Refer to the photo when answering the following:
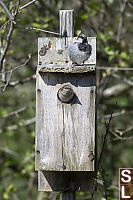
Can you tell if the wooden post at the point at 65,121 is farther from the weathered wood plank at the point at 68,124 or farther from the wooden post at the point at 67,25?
the wooden post at the point at 67,25

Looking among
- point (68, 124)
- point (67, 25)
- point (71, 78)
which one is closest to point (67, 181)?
point (68, 124)

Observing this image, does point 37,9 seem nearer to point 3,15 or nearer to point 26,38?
point 26,38

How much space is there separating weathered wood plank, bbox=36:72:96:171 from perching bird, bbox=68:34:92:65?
0.12m

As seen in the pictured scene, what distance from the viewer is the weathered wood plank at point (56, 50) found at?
3381mm

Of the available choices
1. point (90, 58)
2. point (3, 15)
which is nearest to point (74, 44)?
point (90, 58)

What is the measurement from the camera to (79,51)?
3.16 meters

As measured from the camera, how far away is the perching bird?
10.4 feet

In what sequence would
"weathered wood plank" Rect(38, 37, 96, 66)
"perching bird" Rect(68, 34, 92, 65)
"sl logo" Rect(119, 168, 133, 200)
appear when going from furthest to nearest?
"weathered wood plank" Rect(38, 37, 96, 66)
"perching bird" Rect(68, 34, 92, 65)
"sl logo" Rect(119, 168, 133, 200)

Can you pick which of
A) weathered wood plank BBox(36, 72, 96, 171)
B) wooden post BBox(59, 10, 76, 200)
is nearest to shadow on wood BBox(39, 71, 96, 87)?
weathered wood plank BBox(36, 72, 96, 171)

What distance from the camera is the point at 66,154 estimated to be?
3.25m

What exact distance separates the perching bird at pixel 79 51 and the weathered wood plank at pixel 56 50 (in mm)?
127

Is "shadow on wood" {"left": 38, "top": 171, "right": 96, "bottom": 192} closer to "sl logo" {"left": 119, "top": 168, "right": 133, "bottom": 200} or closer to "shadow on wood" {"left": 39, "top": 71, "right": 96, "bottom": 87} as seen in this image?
"sl logo" {"left": 119, "top": 168, "right": 133, "bottom": 200}

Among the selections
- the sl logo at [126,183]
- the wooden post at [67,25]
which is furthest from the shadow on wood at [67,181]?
the sl logo at [126,183]

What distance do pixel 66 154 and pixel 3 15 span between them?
1655 millimetres
